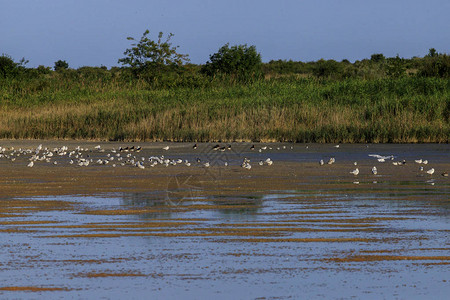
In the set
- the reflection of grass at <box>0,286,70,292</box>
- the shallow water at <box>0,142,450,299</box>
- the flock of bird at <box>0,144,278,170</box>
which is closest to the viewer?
the reflection of grass at <box>0,286,70,292</box>

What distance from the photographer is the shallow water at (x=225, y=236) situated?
634cm

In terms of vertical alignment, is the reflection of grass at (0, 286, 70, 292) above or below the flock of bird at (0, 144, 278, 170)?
below

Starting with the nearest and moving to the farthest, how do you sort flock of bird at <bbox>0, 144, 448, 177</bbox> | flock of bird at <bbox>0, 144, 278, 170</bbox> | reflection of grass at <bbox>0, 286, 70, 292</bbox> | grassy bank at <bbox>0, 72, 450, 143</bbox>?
reflection of grass at <bbox>0, 286, 70, 292</bbox> → flock of bird at <bbox>0, 144, 448, 177</bbox> → flock of bird at <bbox>0, 144, 278, 170</bbox> → grassy bank at <bbox>0, 72, 450, 143</bbox>

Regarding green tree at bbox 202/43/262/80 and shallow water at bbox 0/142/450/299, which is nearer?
shallow water at bbox 0/142/450/299

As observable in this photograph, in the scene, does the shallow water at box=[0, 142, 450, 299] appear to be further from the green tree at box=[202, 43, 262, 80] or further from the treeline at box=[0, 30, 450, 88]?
the green tree at box=[202, 43, 262, 80]

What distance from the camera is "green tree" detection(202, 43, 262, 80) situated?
56406mm

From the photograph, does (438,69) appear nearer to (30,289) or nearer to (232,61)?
(232,61)

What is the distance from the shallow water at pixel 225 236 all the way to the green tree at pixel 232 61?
4037cm

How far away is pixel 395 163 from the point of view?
18.8m

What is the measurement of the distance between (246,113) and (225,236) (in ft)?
75.5

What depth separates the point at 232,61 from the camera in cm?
5712

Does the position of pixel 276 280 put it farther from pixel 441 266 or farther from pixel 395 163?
pixel 395 163

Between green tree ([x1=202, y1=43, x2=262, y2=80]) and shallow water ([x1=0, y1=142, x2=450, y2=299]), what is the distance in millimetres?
40373

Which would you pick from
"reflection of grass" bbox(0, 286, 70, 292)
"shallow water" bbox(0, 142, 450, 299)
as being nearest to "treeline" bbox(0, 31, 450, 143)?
"shallow water" bbox(0, 142, 450, 299)
